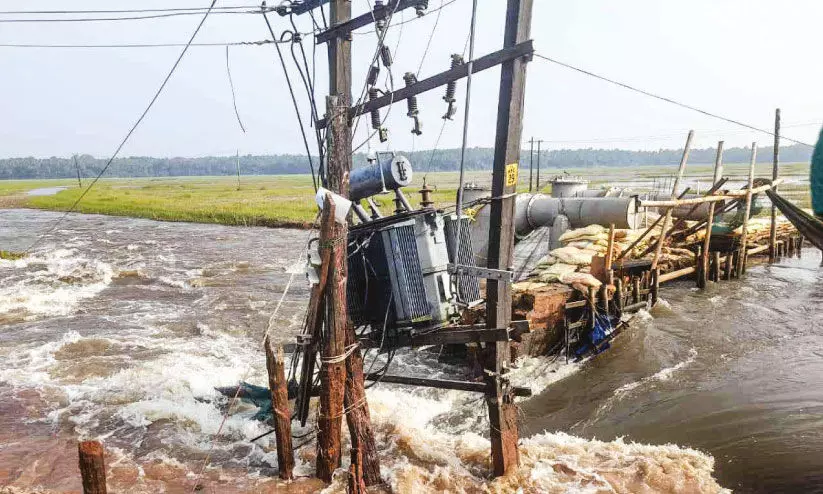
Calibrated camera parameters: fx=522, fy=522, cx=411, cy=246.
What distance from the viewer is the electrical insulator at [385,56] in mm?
6242

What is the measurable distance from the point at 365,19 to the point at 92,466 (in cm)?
490

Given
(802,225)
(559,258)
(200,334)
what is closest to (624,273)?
(559,258)

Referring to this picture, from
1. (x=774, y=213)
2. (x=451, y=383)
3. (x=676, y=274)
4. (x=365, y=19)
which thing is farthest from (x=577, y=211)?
(x=365, y=19)

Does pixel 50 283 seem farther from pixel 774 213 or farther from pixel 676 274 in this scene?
pixel 774 213

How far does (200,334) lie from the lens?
47.6 feet

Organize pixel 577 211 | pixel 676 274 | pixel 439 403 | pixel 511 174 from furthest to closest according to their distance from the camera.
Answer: pixel 577 211 → pixel 676 274 → pixel 439 403 → pixel 511 174

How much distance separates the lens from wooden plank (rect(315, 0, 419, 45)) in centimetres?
567

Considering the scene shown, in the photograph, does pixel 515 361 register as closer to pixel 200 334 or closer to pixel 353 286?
pixel 353 286

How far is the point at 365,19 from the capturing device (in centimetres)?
576

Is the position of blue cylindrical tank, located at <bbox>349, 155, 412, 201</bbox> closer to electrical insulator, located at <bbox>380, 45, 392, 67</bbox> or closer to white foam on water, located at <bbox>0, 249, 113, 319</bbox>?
electrical insulator, located at <bbox>380, 45, 392, 67</bbox>

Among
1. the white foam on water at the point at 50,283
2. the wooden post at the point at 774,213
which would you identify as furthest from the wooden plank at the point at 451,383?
the wooden post at the point at 774,213

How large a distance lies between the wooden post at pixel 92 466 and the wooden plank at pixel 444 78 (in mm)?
3664

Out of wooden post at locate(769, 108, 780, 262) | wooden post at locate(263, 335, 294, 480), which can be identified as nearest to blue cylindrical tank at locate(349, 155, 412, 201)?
wooden post at locate(263, 335, 294, 480)

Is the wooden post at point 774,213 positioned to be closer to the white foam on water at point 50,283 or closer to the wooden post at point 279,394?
the wooden post at point 279,394
